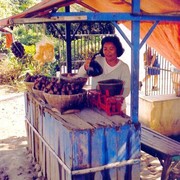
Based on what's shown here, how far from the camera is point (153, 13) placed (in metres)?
4.28

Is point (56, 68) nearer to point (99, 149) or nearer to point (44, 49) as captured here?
point (44, 49)

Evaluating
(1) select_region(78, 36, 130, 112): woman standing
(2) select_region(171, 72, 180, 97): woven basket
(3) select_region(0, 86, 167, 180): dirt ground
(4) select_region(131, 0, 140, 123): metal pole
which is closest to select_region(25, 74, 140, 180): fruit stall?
(4) select_region(131, 0, 140, 123): metal pole

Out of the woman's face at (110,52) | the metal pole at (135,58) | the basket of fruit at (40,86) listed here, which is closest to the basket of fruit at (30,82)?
the basket of fruit at (40,86)

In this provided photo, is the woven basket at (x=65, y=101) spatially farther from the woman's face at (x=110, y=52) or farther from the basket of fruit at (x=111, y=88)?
the woman's face at (x=110, y=52)

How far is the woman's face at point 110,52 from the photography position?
439 centimetres

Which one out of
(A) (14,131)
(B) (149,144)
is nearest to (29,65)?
(A) (14,131)

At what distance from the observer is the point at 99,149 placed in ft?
11.9

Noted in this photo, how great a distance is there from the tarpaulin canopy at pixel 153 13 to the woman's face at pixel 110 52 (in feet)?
1.91

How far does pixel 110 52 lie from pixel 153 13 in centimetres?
76

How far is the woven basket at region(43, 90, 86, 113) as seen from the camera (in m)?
3.95

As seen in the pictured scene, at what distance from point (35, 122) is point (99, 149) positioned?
1895mm

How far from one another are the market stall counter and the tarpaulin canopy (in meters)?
1.23

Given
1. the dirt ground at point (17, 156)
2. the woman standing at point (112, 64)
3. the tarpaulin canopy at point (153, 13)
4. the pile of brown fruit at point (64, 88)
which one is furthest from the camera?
the dirt ground at point (17, 156)

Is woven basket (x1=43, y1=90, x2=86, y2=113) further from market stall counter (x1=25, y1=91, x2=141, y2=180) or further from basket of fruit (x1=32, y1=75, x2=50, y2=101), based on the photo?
basket of fruit (x1=32, y1=75, x2=50, y2=101)
